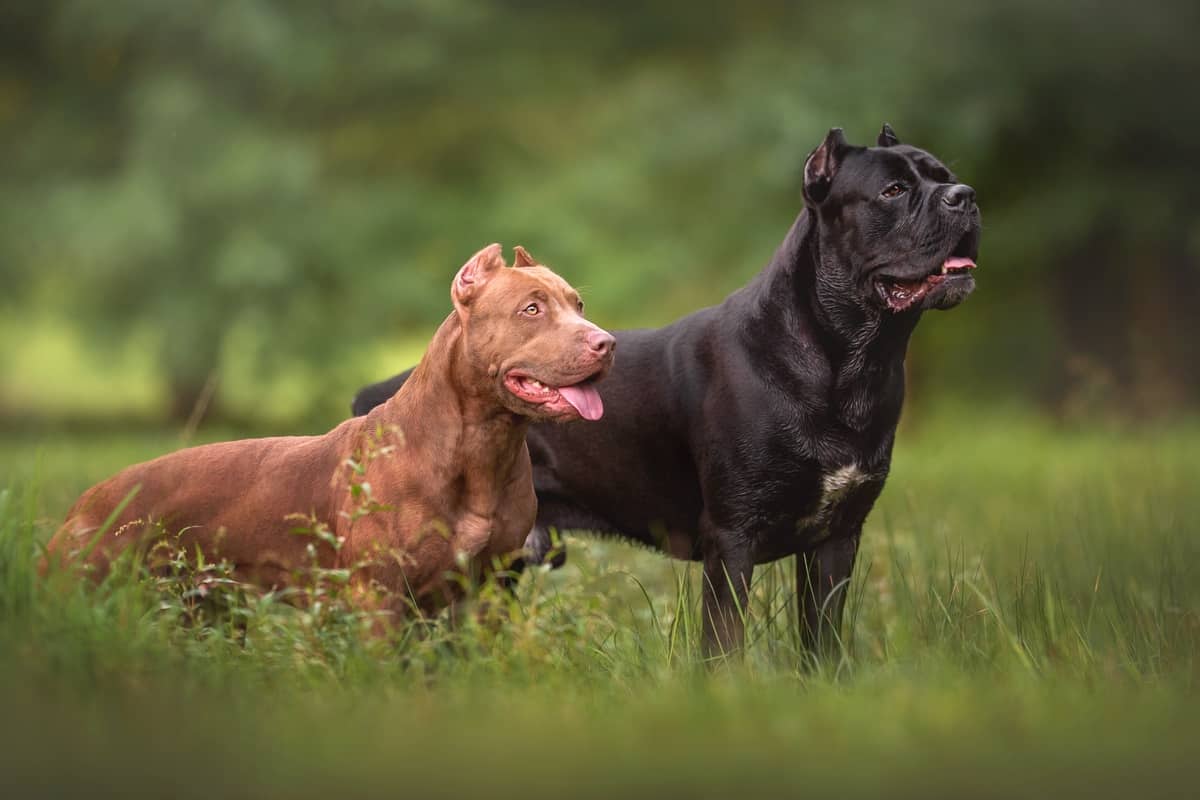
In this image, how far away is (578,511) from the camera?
18.4 ft

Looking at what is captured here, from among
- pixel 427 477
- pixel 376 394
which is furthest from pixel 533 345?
pixel 376 394

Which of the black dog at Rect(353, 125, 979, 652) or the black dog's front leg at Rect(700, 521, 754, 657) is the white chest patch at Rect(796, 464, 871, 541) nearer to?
the black dog at Rect(353, 125, 979, 652)

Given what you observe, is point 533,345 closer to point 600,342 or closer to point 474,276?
point 600,342

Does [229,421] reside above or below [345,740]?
above

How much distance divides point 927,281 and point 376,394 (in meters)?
2.32

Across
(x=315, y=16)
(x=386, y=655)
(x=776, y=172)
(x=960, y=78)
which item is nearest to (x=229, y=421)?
(x=315, y=16)

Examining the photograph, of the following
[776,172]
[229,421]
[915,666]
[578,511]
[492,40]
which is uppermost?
[492,40]

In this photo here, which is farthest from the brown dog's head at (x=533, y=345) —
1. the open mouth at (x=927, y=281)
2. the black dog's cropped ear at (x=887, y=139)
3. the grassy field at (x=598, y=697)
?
the black dog's cropped ear at (x=887, y=139)

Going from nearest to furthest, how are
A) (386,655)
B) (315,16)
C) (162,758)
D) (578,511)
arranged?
(162,758) < (386,655) < (578,511) < (315,16)

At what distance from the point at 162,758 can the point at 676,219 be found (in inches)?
538

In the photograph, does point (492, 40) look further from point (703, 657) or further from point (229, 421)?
point (703, 657)

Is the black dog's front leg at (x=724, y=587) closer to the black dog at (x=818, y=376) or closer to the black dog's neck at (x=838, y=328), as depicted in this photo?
the black dog at (x=818, y=376)

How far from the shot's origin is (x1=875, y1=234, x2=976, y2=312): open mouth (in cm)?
478

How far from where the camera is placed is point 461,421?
15.1 feet
